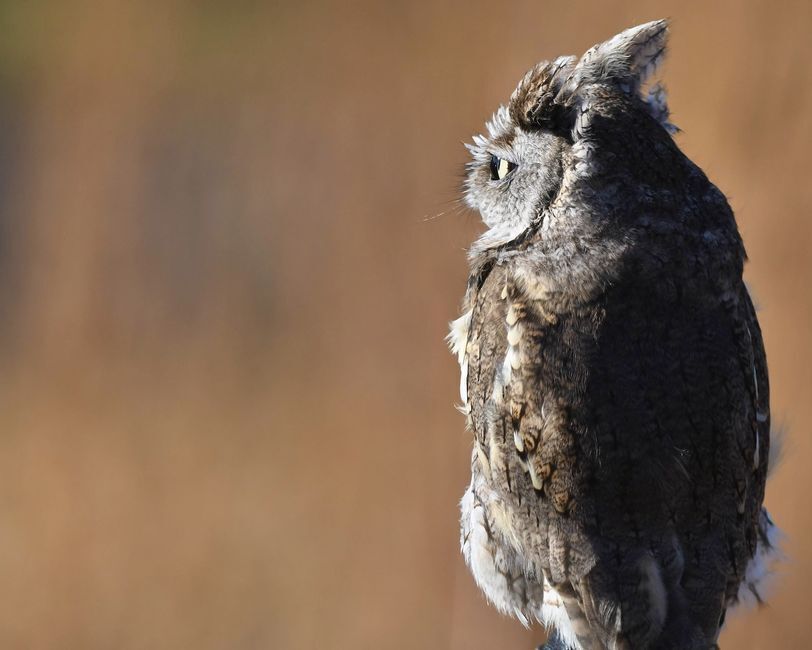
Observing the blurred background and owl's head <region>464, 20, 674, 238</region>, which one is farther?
the blurred background

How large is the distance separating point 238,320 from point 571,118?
2900mm

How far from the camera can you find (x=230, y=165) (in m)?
4.44

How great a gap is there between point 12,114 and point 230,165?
1.35 metres

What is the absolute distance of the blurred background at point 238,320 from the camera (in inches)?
154

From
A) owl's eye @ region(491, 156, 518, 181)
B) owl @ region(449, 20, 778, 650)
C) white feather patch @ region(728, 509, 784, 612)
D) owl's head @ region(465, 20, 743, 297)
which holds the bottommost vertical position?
white feather patch @ region(728, 509, 784, 612)

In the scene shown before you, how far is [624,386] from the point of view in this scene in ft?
5.20

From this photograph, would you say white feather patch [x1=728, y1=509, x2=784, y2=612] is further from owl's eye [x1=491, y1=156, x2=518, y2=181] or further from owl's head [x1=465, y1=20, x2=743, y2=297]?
owl's eye [x1=491, y1=156, x2=518, y2=181]

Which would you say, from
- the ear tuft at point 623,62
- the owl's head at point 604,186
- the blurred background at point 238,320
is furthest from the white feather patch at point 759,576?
the blurred background at point 238,320

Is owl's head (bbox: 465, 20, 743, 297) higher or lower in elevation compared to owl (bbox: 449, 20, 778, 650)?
higher

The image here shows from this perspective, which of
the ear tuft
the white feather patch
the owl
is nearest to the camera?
the owl

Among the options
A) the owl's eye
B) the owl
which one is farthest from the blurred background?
the owl

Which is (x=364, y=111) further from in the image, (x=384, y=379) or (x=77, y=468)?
(x=77, y=468)

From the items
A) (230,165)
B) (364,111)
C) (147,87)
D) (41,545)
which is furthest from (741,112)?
(41,545)

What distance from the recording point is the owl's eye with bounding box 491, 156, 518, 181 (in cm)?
193
